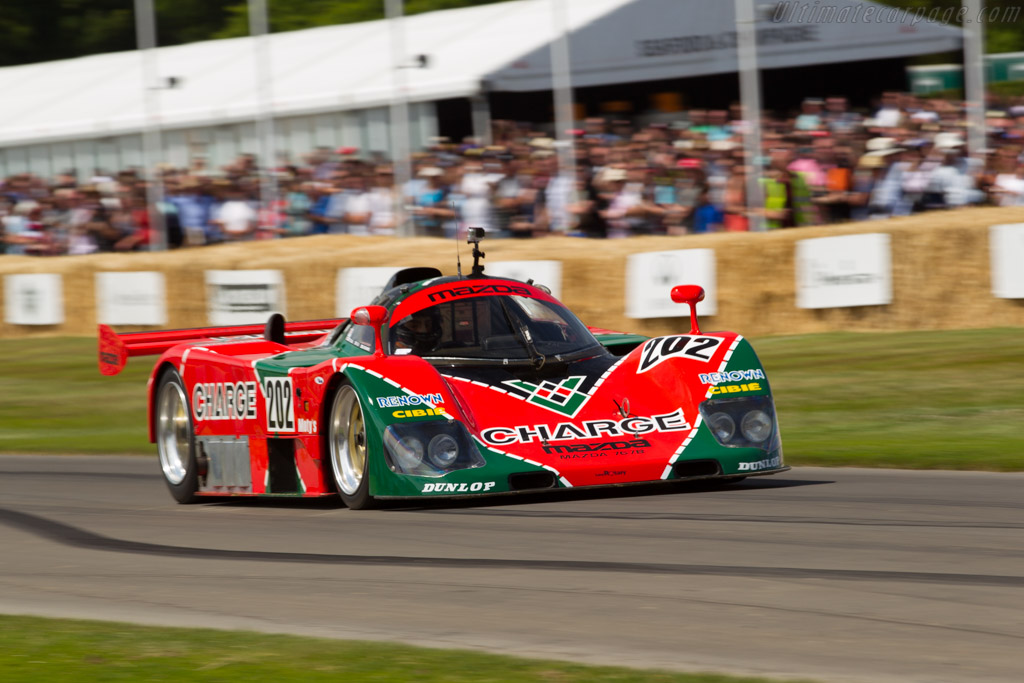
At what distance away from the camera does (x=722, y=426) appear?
28.0 ft

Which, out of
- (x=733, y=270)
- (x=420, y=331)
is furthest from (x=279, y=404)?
(x=733, y=270)

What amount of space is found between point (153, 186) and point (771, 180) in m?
11.1

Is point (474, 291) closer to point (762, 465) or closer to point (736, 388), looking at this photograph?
point (736, 388)

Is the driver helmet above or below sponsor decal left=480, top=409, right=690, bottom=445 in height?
above

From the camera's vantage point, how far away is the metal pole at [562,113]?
1947 cm

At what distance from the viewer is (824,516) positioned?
7.45 meters

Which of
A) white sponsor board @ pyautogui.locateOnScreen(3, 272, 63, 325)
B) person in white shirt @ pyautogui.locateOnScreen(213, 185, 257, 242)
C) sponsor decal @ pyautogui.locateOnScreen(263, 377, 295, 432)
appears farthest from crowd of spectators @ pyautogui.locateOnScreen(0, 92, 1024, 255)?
sponsor decal @ pyautogui.locateOnScreen(263, 377, 295, 432)

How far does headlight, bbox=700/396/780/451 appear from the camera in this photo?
8531 millimetres

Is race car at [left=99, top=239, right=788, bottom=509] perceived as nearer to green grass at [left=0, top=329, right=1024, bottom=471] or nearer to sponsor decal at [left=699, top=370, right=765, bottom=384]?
sponsor decal at [left=699, top=370, right=765, bottom=384]

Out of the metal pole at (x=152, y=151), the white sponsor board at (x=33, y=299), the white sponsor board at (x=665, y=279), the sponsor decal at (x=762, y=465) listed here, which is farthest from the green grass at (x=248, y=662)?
the white sponsor board at (x=33, y=299)

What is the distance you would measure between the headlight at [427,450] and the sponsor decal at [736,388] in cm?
140

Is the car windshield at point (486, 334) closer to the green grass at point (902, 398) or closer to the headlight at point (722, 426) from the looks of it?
the headlight at point (722, 426)

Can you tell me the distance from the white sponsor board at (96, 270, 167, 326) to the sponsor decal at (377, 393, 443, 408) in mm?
15474

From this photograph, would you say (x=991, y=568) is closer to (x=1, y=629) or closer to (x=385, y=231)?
(x=1, y=629)
